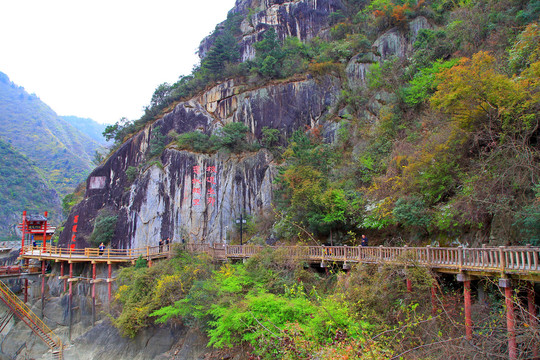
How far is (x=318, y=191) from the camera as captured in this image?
66.5ft

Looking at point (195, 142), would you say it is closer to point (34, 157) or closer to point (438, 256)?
point (438, 256)

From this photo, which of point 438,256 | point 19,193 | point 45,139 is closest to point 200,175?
point 438,256

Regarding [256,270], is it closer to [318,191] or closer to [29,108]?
[318,191]

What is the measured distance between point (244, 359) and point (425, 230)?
1007 centimetres

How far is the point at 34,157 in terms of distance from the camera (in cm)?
10406

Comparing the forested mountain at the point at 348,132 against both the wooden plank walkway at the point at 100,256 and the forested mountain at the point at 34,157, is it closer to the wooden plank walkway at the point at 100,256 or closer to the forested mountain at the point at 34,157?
the wooden plank walkway at the point at 100,256

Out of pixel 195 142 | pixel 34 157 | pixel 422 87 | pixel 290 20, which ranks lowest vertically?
pixel 195 142

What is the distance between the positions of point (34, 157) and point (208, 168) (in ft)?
319

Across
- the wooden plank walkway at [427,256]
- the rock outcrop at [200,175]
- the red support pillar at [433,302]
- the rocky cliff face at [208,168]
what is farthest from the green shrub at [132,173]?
the red support pillar at [433,302]

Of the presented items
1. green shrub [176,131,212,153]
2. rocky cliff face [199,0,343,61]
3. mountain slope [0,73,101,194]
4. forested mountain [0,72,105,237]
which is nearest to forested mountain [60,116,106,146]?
forested mountain [0,72,105,237]

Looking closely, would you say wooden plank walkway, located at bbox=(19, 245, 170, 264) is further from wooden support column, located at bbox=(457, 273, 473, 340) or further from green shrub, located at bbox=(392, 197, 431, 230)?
wooden support column, located at bbox=(457, 273, 473, 340)

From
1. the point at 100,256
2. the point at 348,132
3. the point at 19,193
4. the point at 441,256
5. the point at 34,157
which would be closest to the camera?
the point at 441,256

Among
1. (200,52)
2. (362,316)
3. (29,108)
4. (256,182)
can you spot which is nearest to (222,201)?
(256,182)

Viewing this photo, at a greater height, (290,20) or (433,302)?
(290,20)
